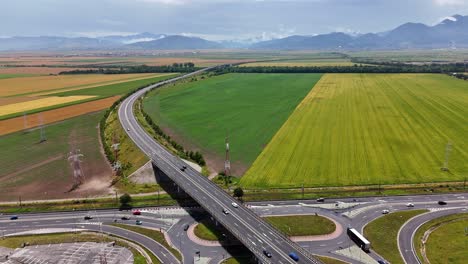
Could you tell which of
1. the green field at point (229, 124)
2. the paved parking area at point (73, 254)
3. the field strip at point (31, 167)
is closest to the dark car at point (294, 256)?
the paved parking area at point (73, 254)

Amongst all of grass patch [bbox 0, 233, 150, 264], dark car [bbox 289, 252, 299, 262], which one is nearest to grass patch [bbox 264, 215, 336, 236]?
dark car [bbox 289, 252, 299, 262]

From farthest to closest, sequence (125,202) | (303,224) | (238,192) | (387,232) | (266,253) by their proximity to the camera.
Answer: (125,202)
(238,192)
(303,224)
(387,232)
(266,253)

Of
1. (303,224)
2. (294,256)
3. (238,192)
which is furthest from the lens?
(238,192)

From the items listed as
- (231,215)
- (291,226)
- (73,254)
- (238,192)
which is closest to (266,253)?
(231,215)

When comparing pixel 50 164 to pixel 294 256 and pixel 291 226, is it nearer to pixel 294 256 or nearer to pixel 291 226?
pixel 291 226

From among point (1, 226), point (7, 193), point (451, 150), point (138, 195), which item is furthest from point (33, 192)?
point (451, 150)

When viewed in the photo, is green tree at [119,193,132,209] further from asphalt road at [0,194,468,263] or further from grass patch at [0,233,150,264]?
grass patch at [0,233,150,264]
